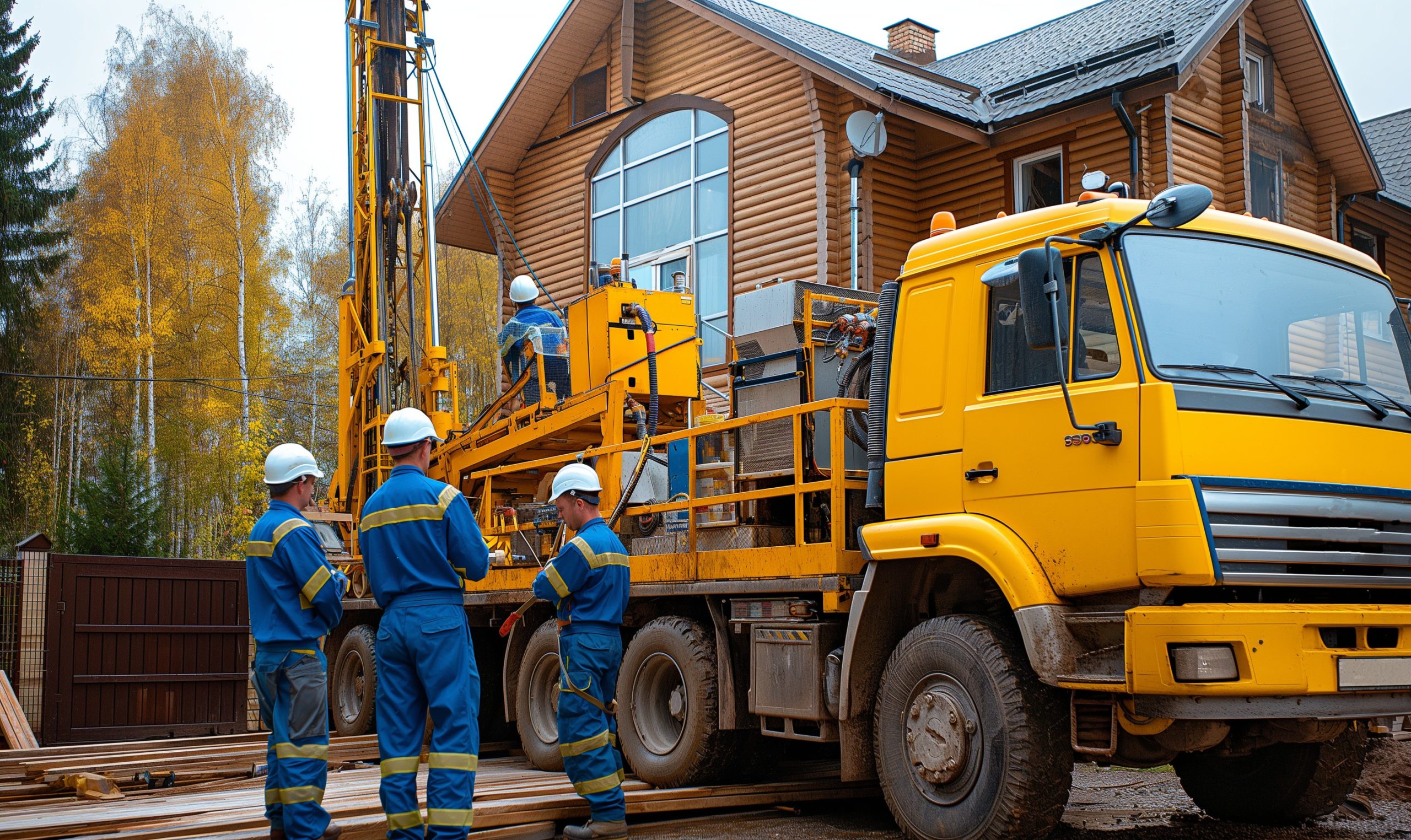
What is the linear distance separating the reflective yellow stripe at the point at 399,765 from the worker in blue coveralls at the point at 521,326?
17.5ft

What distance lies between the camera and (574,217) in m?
19.4

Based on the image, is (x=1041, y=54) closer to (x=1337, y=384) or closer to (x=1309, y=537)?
(x=1337, y=384)

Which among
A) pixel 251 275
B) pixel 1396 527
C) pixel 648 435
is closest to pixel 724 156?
pixel 648 435

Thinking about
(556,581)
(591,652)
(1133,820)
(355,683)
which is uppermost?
(556,581)

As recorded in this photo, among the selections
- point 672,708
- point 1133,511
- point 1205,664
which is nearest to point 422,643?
point 672,708

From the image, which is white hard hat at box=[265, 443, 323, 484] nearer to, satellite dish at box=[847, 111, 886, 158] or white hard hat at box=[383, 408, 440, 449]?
white hard hat at box=[383, 408, 440, 449]

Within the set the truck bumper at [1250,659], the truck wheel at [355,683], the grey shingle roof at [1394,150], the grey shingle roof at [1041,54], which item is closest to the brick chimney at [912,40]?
the grey shingle roof at [1041,54]

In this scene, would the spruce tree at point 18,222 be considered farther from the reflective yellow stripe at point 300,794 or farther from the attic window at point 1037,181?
the reflective yellow stripe at point 300,794

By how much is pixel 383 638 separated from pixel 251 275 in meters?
29.0

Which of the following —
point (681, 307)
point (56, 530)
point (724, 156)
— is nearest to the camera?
point (681, 307)

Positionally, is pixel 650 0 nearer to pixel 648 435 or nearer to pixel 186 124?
pixel 648 435

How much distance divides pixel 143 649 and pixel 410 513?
401 inches

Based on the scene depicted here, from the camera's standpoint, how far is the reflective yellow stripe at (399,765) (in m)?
6.00

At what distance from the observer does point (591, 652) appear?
7109mm
